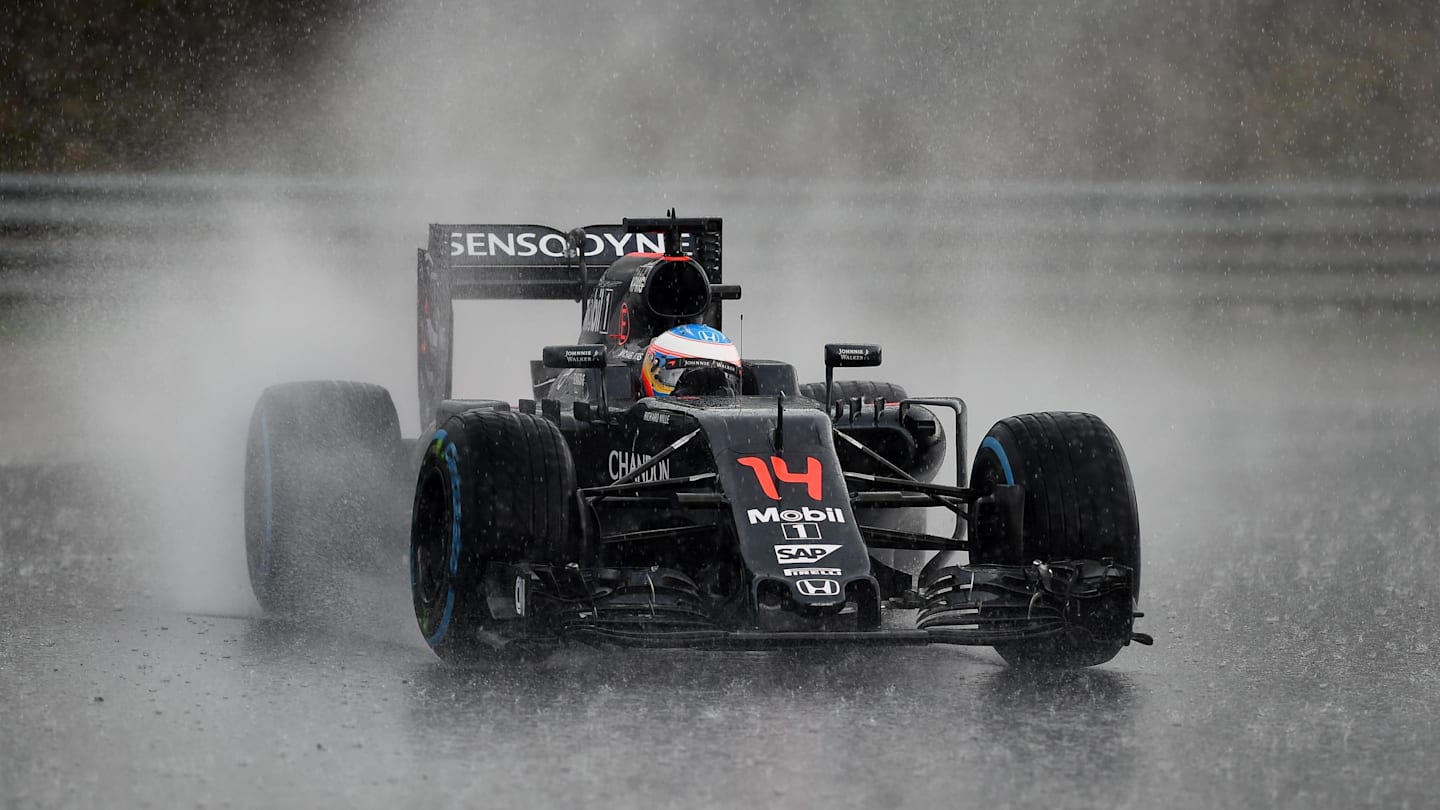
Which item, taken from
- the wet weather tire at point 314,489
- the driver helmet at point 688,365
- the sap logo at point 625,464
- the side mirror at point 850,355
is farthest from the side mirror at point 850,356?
the wet weather tire at point 314,489

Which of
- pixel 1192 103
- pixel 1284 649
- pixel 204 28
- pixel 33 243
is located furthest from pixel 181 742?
pixel 204 28

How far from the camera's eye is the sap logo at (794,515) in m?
7.08

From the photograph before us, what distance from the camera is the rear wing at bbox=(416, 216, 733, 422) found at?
34.5 ft

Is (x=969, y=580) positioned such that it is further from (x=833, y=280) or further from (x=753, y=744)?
(x=833, y=280)

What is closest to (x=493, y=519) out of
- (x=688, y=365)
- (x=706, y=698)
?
(x=706, y=698)

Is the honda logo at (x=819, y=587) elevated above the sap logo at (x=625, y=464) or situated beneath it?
A: situated beneath

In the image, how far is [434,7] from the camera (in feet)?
107

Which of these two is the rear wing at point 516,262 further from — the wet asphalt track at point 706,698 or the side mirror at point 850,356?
the side mirror at point 850,356

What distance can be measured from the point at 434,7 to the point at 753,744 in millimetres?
28216

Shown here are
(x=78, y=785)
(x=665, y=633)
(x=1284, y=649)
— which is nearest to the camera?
(x=78, y=785)

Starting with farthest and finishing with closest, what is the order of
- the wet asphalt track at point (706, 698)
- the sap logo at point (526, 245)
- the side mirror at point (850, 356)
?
the sap logo at point (526, 245) → the side mirror at point (850, 356) → the wet asphalt track at point (706, 698)

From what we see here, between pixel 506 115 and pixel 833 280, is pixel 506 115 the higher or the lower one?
the higher one

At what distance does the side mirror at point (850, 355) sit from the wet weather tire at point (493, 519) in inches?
65.1

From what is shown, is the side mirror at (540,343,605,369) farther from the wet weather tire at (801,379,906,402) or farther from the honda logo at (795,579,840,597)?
the wet weather tire at (801,379,906,402)
